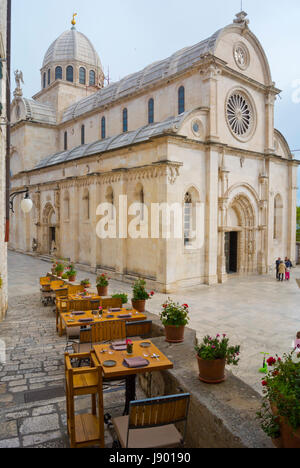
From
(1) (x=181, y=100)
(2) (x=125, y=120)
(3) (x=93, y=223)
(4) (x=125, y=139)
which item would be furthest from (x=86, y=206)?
(1) (x=181, y=100)

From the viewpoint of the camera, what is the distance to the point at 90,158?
74.4 ft

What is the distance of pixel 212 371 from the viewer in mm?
4922

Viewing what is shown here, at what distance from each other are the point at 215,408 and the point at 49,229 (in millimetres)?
27463

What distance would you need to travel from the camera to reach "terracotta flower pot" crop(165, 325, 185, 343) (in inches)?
265

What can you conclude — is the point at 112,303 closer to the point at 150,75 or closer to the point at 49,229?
the point at 150,75

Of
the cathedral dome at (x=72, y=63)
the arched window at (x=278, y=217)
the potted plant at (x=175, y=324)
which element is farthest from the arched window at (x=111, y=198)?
the cathedral dome at (x=72, y=63)

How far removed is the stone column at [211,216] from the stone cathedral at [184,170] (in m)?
0.06

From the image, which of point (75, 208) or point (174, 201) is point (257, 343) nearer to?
point (174, 201)

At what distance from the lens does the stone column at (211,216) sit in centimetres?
1845

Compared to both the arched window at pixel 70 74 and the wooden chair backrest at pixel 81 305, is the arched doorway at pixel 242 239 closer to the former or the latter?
the wooden chair backrest at pixel 81 305

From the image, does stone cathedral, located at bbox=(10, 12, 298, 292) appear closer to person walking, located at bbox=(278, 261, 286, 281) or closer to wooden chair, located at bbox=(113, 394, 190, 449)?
person walking, located at bbox=(278, 261, 286, 281)

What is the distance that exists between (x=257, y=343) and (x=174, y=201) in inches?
332

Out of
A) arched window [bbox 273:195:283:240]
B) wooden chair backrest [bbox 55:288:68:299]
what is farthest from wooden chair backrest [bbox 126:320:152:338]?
arched window [bbox 273:195:283:240]
